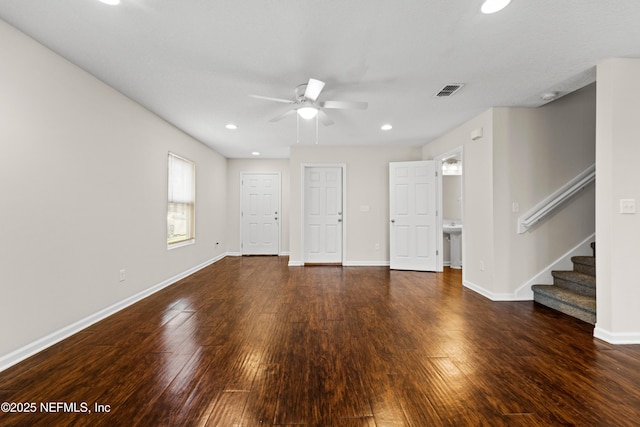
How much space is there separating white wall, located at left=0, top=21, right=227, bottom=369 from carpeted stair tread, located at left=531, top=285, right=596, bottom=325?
4934 millimetres

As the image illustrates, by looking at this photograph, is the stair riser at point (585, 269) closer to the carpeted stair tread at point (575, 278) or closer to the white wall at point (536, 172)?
the carpeted stair tread at point (575, 278)

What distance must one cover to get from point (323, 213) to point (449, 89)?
353 centimetres

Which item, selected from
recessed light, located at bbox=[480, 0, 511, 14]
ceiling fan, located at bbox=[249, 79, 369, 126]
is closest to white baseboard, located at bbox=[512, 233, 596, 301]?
ceiling fan, located at bbox=[249, 79, 369, 126]

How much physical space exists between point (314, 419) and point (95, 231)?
2.80m

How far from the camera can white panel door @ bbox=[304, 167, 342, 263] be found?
6.15m

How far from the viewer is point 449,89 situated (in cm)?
319

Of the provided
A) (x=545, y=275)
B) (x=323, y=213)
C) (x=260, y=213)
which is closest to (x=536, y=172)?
(x=545, y=275)

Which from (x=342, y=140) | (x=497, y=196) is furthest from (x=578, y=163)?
(x=342, y=140)

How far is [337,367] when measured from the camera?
2.08m

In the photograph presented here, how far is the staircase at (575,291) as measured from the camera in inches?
119

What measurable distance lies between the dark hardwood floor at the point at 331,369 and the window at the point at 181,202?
162 cm

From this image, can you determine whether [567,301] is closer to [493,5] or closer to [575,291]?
[575,291]

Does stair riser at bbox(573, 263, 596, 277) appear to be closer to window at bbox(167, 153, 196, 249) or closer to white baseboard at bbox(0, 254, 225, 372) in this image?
white baseboard at bbox(0, 254, 225, 372)

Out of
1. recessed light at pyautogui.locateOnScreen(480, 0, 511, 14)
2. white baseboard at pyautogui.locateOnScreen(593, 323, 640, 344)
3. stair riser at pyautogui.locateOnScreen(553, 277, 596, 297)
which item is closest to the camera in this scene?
recessed light at pyautogui.locateOnScreen(480, 0, 511, 14)
